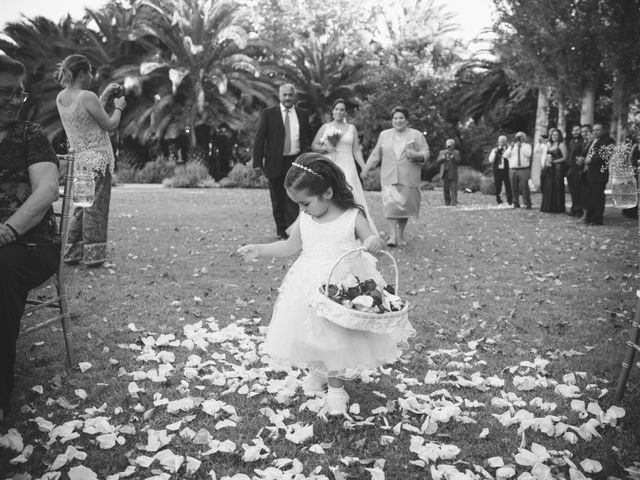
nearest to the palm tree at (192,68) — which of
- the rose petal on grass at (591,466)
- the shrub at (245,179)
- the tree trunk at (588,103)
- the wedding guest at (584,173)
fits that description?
the shrub at (245,179)

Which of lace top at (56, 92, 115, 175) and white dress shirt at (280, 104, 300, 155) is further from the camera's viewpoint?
white dress shirt at (280, 104, 300, 155)

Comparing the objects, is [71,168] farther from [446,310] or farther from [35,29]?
[35,29]

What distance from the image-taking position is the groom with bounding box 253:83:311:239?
29.3 feet

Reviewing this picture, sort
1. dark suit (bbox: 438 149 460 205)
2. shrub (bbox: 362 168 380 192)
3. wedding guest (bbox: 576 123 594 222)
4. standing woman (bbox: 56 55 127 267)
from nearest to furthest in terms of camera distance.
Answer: standing woman (bbox: 56 55 127 267) → wedding guest (bbox: 576 123 594 222) → dark suit (bbox: 438 149 460 205) → shrub (bbox: 362 168 380 192)

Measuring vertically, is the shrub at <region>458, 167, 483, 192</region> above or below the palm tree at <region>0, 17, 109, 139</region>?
below

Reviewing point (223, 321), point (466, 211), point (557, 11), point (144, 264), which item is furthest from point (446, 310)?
point (557, 11)

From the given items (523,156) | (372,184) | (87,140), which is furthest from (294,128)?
(372,184)

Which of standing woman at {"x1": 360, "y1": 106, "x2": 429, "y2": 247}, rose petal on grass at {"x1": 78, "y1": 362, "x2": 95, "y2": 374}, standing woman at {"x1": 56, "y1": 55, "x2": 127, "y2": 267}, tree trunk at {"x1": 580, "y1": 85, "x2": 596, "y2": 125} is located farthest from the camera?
tree trunk at {"x1": 580, "y1": 85, "x2": 596, "y2": 125}

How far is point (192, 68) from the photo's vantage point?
2720 centimetres

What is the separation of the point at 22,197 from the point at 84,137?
312cm

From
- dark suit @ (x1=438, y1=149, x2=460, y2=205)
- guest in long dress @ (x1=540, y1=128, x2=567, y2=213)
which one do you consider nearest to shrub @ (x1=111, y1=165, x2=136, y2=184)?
dark suit @ (x1=438, y1=149, x2=460, y2=205)

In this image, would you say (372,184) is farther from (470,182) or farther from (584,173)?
(584,173)

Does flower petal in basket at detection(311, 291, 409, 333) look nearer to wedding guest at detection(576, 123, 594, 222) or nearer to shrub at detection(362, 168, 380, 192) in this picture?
wedding guest at detection(576, 123, 594, 222)

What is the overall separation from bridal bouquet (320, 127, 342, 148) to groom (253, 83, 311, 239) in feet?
2.35
